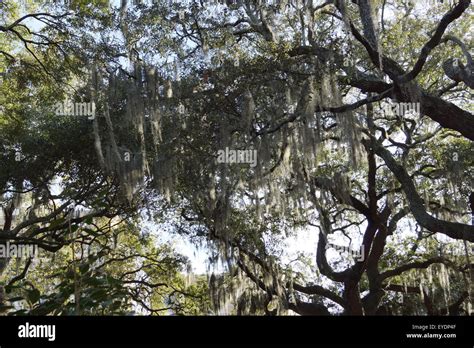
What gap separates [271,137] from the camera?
980 cm

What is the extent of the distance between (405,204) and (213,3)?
575 cm

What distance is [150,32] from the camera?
35.8ft

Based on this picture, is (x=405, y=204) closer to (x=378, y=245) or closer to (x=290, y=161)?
(x=378, y=245)

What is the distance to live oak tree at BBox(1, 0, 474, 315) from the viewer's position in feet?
30.9

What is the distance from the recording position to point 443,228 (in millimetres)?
8461

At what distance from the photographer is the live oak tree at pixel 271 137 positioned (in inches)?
370

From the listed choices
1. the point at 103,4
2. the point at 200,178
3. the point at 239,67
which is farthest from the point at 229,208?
the point at 103,4

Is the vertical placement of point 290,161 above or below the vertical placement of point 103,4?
below

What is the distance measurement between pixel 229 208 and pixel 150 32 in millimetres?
3771
